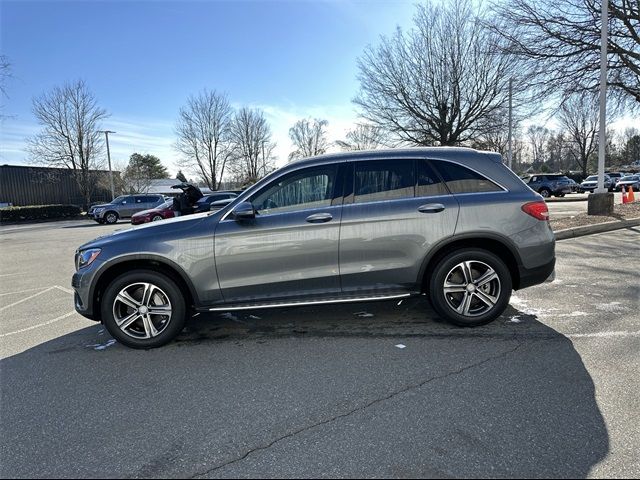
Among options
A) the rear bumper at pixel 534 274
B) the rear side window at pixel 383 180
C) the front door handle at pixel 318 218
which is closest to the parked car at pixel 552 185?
the rear bumper at pixel 534 274

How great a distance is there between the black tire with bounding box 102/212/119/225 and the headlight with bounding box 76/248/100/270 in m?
24.4

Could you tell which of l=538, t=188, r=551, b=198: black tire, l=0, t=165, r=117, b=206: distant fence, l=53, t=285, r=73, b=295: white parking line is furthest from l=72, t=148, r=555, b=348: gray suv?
l=0, t=165, r=117, b=206: distant fence

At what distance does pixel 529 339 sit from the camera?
3.99 m

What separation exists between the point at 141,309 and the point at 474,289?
340 cm

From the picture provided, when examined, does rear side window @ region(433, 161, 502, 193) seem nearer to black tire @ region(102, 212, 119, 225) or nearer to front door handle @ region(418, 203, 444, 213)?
front door handle @ region(418, 203, 444, 213)

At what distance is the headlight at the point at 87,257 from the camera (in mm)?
4086

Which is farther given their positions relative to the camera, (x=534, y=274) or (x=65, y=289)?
(x=65, y=289)

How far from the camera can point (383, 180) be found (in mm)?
4312

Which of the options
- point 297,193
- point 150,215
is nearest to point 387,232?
point 297,193

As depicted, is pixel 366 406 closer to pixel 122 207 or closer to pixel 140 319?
pixel 140 319

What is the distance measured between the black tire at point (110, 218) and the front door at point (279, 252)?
25194 mm

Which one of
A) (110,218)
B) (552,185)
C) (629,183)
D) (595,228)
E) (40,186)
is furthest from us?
(40,186)

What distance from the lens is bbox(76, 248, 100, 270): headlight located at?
4.09 m

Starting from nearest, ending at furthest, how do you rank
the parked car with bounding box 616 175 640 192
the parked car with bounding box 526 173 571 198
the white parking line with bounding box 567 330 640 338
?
the white parking line with bounding box 567 330 640 338, the parked car with bounding box 526 173 571 198, the parked car with bounding box 616 175 640 192
